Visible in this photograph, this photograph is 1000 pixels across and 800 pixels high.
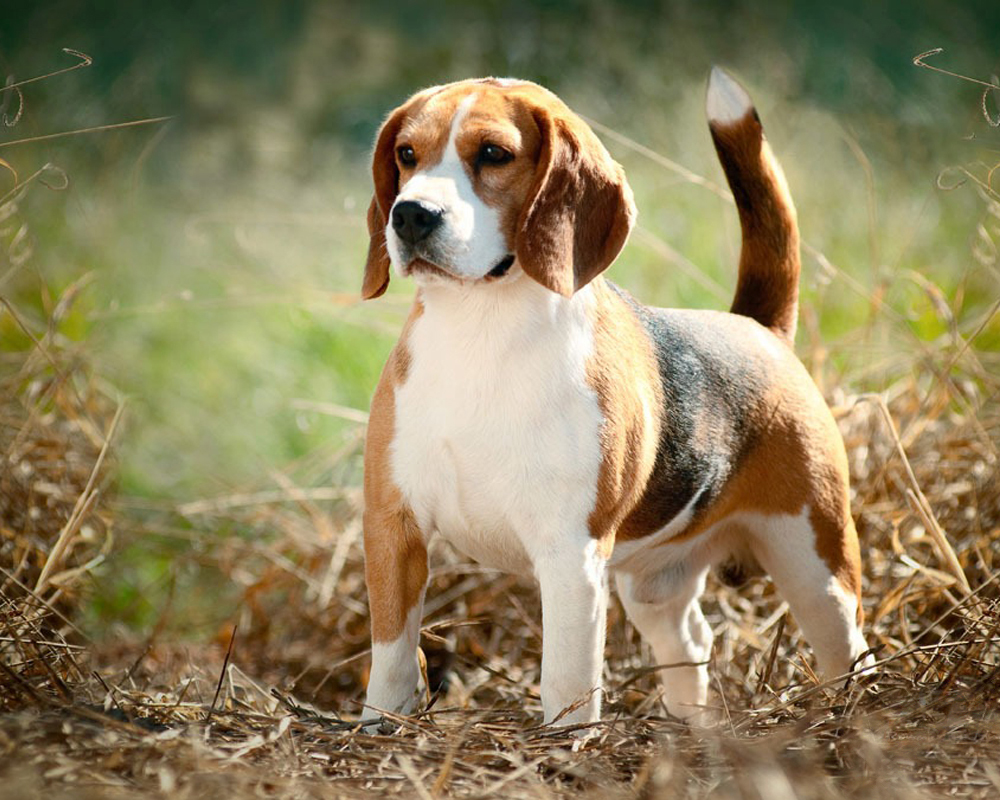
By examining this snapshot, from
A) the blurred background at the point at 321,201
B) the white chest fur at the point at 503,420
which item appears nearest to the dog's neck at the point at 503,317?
the white chest fur at the point at 503,420

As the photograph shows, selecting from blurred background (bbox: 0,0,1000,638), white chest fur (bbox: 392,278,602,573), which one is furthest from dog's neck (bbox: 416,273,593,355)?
blurred background (bbox: 0,0,1000,638)

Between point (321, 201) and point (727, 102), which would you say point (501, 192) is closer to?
point (727, 102)

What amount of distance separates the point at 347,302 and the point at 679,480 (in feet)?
6.65

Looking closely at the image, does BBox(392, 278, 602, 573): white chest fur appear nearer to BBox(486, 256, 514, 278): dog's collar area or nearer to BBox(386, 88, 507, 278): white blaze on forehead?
BBox(486, 256, 514, 278): dog's collar area

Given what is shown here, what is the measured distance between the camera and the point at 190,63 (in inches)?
327

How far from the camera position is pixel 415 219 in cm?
260

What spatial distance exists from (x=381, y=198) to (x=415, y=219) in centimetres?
41

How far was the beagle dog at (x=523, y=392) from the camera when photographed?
8.95ft

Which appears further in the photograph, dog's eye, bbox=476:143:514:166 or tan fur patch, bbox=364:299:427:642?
tan fur patch, bbox=364:299:427:642

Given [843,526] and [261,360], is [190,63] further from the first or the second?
[843,526]

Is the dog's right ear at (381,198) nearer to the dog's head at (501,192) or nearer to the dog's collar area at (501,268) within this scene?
the dog's head at (501,192)

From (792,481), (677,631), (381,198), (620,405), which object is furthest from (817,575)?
(381,198)

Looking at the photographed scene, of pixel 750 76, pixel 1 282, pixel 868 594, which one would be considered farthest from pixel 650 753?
pixel 750 76

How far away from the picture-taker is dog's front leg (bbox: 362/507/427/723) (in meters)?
2.90
